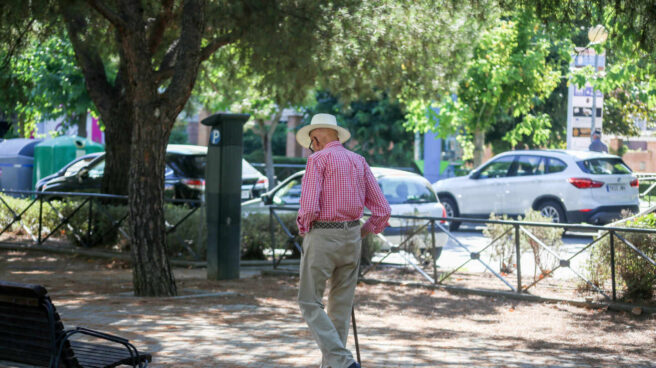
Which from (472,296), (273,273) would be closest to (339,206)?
(472,296)

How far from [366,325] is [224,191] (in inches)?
145

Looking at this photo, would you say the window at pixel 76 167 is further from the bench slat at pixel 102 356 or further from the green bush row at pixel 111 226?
the bench slat at pixel 102 356

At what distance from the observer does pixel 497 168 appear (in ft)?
63.1

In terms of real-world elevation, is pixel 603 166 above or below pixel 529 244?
above

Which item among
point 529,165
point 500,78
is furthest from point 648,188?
point 529,165

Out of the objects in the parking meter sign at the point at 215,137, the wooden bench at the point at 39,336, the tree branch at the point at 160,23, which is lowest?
the wooden bench at the point at 39,336

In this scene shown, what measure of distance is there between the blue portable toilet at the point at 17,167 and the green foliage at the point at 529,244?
1735 cm

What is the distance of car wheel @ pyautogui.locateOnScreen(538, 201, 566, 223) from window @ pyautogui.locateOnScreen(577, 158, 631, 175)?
93cm

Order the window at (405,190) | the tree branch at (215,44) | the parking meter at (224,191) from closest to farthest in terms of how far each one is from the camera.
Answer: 1. the tree branch at (215,44)
2. the parking meter at (224,191)
3. the window at (405,190)

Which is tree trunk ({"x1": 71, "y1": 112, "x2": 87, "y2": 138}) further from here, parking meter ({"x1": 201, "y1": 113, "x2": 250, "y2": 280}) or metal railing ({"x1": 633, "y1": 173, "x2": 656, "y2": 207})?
parking meter ({"x1": 201, "y1": 113, "x2": 250, "y2": 280})

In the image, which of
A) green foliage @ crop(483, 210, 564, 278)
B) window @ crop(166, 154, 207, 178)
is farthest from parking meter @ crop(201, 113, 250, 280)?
window @ crop(166, 154, 207, 178)

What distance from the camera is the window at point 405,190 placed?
13877mm

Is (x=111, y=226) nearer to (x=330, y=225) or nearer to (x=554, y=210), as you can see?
(x=554, y=210)

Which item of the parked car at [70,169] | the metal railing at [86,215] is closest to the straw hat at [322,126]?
the metal railing at [86,215]
